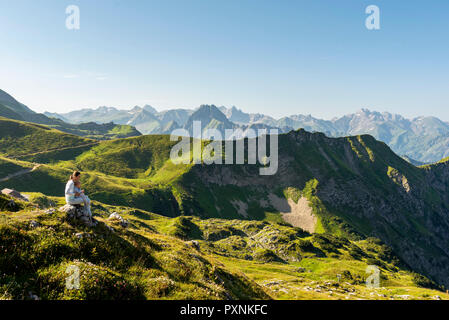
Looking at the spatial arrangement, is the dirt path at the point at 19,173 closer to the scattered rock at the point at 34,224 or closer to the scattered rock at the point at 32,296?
the scattered rock at the point at 34,224

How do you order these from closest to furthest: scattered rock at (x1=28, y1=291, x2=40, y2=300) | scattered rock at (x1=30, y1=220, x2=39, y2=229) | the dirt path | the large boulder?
scattered rock at (x1=28, y1=291, x2=40, y2=300)
scattered rock at (x1=30, y1=220, x2=39, y2=229)
the large boulder
the dirt path

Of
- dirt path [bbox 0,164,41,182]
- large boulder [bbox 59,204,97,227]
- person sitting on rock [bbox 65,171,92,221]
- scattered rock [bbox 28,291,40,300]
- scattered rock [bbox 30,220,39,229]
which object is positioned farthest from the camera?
dirt path [bbox 0,164,41,182]

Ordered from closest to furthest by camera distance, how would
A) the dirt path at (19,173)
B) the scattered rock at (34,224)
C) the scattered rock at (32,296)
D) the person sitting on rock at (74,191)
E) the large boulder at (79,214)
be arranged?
the scattered rock at (32,296) → the scattered rock at (34,224) → the person sitting on rock at (74,191) → the large boulder at (79,214) → the dirt path at (19,173)

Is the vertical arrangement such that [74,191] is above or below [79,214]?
above

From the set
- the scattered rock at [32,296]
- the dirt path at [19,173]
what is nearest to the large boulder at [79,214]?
the scattered rock at [32,296]

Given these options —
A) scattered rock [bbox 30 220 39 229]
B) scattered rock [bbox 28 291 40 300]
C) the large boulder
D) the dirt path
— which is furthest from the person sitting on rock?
the dirt path

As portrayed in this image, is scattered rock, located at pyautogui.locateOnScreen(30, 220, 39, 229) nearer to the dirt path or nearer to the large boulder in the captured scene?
the large boulder

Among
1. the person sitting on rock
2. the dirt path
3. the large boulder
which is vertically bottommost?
the dirt path

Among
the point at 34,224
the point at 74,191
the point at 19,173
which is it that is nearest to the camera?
the point at 34,224

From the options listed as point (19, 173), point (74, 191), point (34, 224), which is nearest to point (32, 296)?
point (34, 224)

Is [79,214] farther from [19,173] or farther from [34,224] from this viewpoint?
[19,173]

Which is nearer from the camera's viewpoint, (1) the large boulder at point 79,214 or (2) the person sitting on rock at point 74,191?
(2) the person sitting on rock at point 74,191

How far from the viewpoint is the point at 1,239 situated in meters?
12.7
